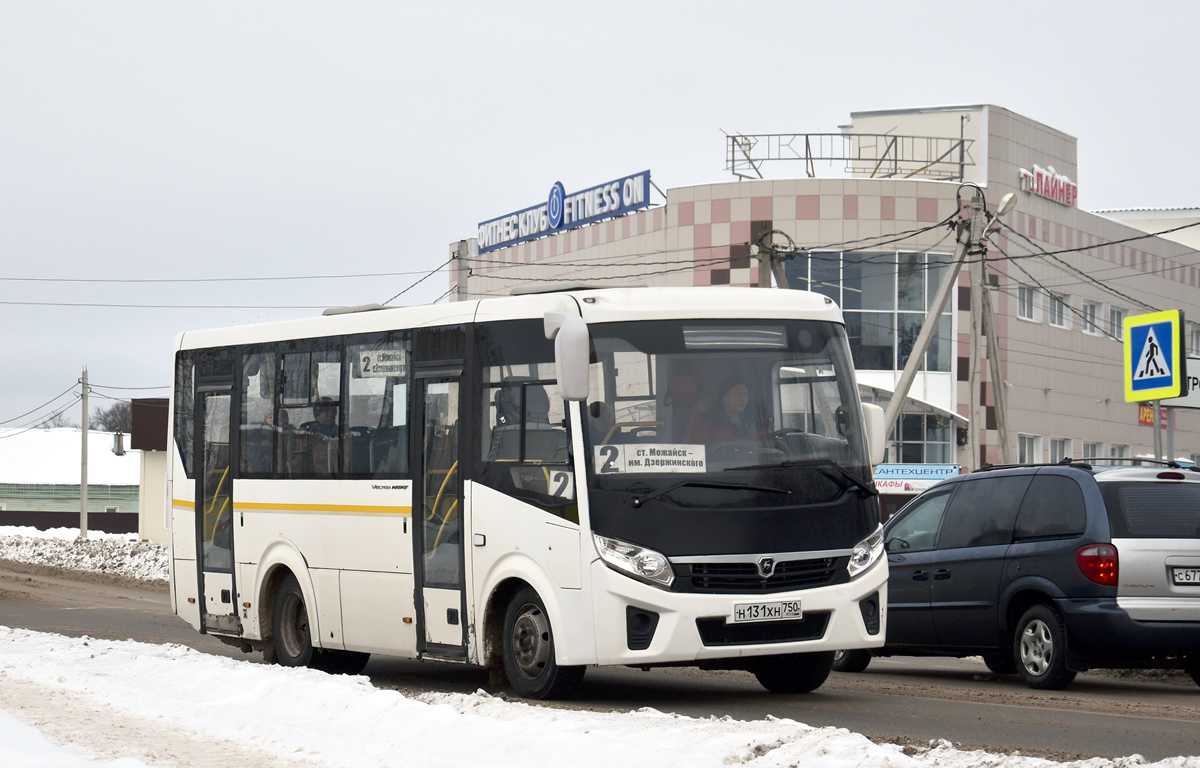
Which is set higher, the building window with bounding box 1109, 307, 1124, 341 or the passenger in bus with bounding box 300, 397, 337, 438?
the building window with bounding box 1109, 307, 1124, 341

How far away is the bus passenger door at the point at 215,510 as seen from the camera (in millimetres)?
13992

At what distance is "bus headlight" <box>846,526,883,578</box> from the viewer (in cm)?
1048

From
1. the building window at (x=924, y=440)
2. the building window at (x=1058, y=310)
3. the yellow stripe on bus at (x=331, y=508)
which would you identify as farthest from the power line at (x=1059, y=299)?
the yellow stripe on bus at (x=331, y=508)

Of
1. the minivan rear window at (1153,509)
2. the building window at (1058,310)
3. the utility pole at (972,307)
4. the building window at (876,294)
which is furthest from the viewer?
the building window at (1058,310)

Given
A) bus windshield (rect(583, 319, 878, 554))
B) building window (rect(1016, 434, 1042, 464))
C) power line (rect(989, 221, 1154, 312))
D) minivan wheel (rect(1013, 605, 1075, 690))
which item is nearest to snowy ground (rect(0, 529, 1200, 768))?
bus windshield (rect(583, 319, 878, 554))

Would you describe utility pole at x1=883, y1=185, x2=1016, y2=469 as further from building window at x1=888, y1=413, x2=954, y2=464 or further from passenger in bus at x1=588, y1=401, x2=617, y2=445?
passenger in bus at x1=588, y1=401, x2=617, y2=445

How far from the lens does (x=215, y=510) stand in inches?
558

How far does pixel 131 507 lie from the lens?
8794cm

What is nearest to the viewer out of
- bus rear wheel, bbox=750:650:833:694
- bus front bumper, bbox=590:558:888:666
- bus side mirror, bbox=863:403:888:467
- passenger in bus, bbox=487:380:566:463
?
bus front bumper, bbox=590:558:888:666

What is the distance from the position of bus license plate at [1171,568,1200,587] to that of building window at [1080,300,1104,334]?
44852mm

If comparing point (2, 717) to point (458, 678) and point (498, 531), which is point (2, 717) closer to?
point (498, 531)

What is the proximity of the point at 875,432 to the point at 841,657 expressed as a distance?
3667 millimetres

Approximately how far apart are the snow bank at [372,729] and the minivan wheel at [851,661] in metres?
4.84

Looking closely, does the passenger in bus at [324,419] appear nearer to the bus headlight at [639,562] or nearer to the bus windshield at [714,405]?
the bus windshield at [714,405]
